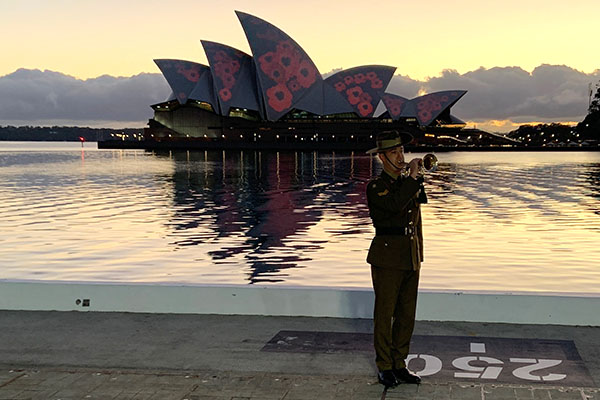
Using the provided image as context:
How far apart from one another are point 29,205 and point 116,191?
648 cm

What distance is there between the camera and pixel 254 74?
107625 mm

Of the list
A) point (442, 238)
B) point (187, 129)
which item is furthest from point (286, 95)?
point (442, 238)

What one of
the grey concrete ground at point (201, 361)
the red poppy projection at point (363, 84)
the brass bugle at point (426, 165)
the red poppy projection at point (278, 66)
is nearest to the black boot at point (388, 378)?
the grey concrete ground at point (201, 361)

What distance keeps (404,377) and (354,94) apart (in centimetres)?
11459

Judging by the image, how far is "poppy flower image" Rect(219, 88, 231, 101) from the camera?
10800cm

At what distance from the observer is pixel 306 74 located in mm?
108875

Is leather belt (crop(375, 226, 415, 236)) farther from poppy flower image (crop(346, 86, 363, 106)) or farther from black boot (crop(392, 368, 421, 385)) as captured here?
poppy flower image (crop(346, 86, 363, 106))

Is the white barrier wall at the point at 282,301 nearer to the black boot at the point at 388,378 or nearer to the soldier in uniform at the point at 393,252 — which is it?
the soldier in uniform at the point at 393,252

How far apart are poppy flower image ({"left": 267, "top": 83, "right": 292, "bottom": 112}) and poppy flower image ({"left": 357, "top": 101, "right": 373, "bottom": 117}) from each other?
12327 mm

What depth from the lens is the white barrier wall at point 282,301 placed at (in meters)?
6.05

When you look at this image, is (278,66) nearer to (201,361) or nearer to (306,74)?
(306,74)

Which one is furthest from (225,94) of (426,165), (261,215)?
(426,165)

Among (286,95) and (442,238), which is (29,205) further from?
(286,95)

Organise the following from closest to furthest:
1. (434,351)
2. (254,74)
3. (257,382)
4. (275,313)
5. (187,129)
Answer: (257,382)
(434,351)
(275,313)
(254,74)
(187,129)
